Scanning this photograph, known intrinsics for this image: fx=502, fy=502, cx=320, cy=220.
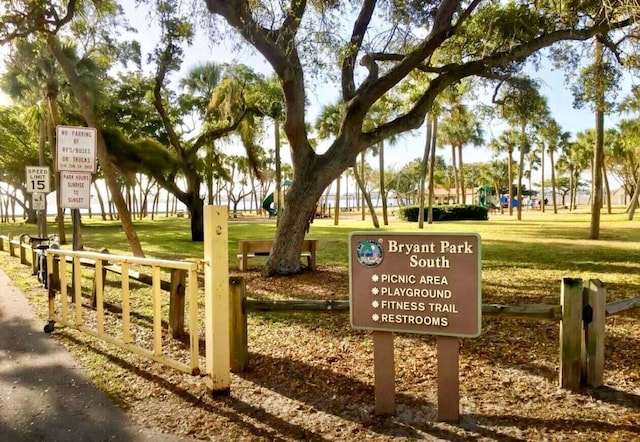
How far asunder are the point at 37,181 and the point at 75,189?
612cm

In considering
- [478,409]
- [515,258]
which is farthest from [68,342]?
[515,258]

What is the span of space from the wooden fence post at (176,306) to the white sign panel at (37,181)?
24.7ft

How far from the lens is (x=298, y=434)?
11.0ft

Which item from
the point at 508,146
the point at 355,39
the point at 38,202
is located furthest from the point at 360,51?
the point at 508,146

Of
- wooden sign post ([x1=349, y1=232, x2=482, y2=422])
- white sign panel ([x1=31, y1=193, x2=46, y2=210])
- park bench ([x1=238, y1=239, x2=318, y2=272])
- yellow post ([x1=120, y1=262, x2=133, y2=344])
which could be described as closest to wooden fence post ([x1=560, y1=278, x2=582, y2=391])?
wooden sign post ([x1=349, y1=232, x2=482, y2=422])

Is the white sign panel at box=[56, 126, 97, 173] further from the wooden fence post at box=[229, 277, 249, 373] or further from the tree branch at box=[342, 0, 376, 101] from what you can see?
the tree branch at box=[342, 0, 376, 101]

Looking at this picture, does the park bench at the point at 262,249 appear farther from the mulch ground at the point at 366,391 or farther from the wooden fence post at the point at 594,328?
the wooden fence post at the point at 594,328

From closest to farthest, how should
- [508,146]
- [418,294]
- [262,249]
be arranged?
[418,294], [262,249], [508,146]

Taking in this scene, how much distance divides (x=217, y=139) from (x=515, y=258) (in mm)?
12374

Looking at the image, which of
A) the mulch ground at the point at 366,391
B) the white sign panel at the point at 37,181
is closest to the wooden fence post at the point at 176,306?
the mulch ground at the point at 366,391

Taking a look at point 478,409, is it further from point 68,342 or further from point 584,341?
point 68,342

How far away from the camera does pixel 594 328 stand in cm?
384

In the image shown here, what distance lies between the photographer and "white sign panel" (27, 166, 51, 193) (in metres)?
11.4

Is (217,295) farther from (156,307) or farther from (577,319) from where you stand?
(577,319)
